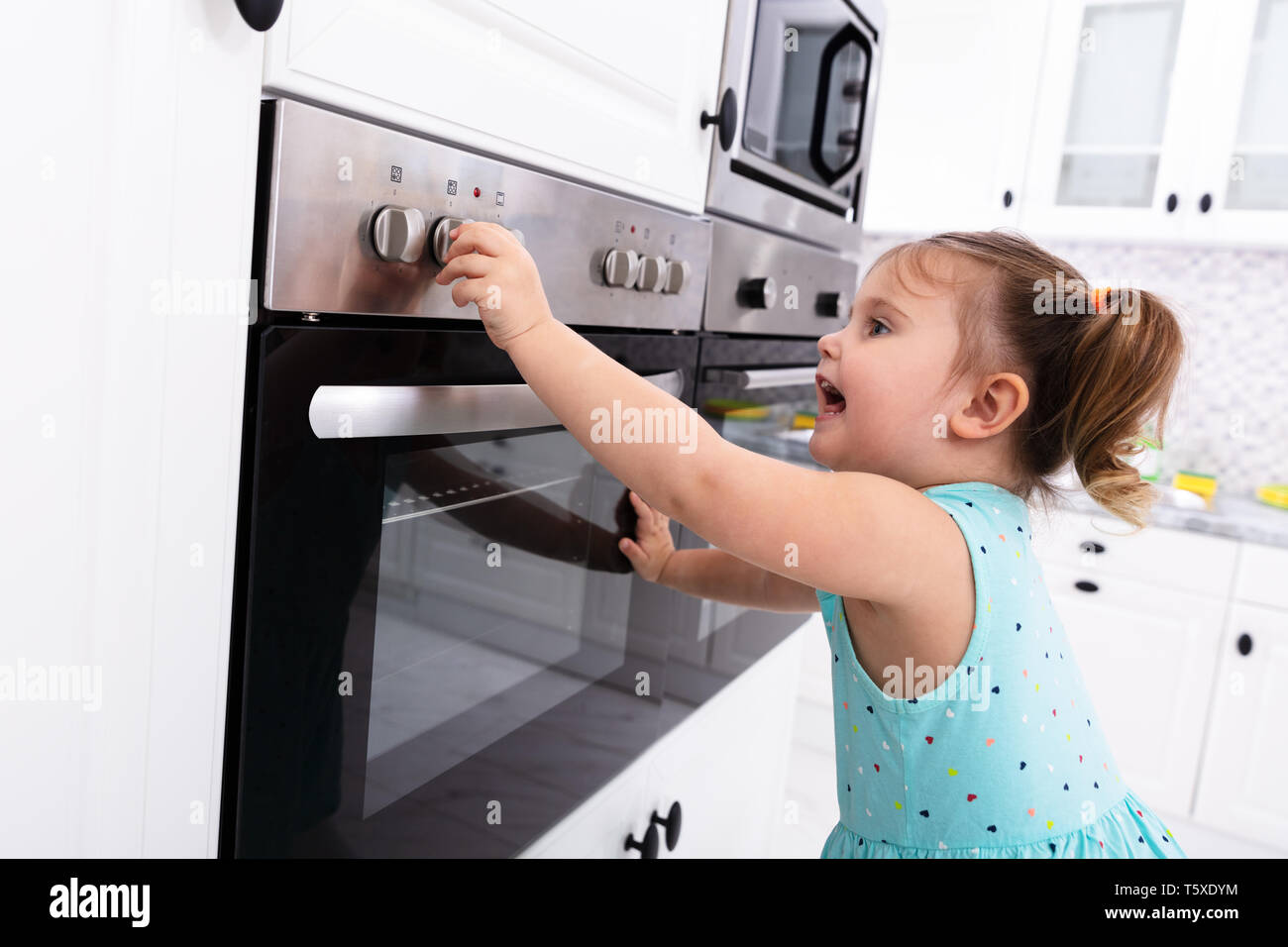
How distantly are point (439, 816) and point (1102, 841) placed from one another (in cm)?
61

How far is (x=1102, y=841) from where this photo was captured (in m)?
0.89

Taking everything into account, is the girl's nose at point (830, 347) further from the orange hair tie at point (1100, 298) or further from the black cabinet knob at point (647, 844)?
the black cabinet knob at point (647, 844)

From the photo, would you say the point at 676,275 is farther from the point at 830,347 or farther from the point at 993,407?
the point at 993,407

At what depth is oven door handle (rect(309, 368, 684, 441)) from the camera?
23.2 inches

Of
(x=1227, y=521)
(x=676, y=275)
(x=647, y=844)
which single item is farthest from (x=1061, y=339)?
(x=1227, y=521)

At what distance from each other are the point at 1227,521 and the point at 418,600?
2169mm

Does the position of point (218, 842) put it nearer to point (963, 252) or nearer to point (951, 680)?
point (951, 680)

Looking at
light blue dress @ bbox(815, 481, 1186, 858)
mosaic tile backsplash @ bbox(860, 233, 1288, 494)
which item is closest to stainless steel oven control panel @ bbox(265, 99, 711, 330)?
light blue dress @ bbox(815, 481, 1186, 858)

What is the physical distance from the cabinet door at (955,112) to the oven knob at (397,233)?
2.04 metres

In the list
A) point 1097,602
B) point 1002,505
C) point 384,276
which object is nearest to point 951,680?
point 1002,505

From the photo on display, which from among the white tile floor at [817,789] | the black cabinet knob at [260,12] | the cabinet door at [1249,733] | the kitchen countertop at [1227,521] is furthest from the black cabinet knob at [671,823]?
the cabinet door at [1249,733]

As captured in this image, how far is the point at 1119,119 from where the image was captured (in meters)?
2.45

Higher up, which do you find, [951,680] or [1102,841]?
[951,680]
